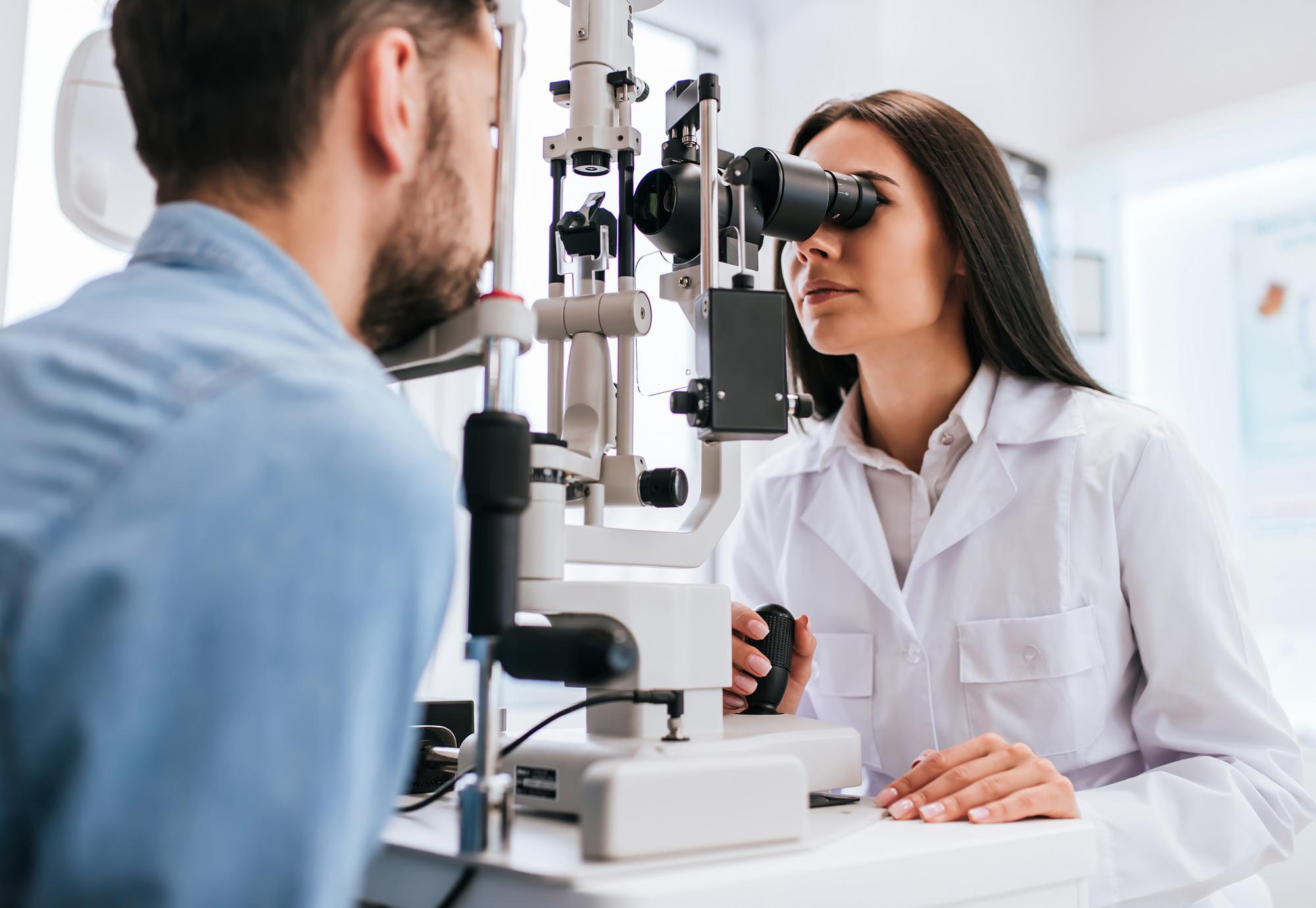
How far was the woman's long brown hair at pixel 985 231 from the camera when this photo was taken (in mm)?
1370

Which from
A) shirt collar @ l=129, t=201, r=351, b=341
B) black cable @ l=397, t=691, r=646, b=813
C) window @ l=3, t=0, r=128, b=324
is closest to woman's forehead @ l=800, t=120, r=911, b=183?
black cable @ l=397, t=691, r=646, b=813

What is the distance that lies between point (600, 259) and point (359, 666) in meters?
0.62


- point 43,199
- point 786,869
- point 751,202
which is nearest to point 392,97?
point 751,202

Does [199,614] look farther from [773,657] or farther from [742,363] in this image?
[773,657]

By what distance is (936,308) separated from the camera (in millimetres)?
1393

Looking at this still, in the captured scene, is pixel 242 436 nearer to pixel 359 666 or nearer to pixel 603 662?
pixel 359 666

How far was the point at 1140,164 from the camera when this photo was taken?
2.72m

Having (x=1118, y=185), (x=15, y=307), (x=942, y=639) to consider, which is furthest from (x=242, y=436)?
(x=1118, y=185)

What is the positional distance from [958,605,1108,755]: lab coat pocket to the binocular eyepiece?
558 millimetres

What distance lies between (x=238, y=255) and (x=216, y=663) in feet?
0.82

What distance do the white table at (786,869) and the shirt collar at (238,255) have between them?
12.9 inches

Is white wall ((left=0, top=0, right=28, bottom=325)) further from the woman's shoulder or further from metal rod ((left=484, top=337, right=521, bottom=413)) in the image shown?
the woman's shoulder

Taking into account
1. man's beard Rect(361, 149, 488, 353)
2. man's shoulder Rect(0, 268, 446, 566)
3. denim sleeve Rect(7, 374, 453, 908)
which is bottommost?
denim sleeve Rect(7, 374, 453, 908)

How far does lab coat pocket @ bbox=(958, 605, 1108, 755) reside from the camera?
122 centimetres
